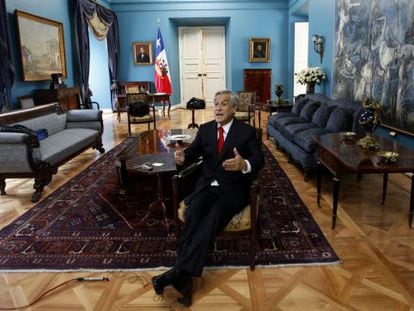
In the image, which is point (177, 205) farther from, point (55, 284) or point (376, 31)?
point (376, 31)

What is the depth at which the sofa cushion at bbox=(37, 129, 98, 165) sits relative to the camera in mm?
4180

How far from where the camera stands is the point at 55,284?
237cm

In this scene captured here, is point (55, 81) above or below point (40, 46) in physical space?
below

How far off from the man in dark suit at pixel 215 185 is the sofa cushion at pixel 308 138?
184cm

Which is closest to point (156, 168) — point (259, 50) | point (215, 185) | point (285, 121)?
point (215, 185)

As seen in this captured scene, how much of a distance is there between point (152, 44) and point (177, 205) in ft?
30.7

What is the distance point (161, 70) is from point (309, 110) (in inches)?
238

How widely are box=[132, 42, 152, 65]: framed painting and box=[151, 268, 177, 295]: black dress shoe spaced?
9646mm

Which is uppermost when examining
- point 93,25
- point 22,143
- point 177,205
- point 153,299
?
point 93,25

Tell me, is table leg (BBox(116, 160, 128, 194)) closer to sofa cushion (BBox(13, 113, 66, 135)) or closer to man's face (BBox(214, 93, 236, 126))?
sofa cushion (BBox(13, 113, 66, 135))

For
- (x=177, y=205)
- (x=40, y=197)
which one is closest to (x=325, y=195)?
(x=177, y=205)

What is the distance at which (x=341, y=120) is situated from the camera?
4.38 m

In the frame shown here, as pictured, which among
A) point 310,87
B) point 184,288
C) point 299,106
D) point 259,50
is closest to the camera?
point 184,288

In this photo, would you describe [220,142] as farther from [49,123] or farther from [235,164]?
[49,123]
